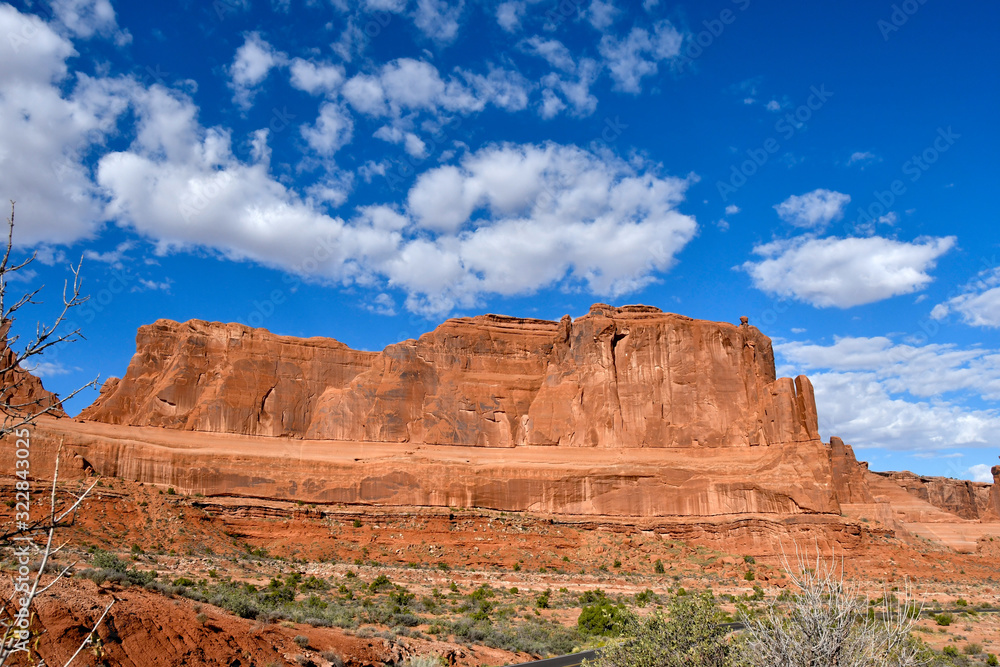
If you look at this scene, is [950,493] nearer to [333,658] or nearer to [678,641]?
[678,641]


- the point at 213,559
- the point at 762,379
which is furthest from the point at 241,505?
the point at 762,379

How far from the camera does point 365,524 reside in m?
53.5

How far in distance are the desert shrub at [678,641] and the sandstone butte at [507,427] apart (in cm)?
4493

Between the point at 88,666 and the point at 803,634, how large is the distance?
458 inches

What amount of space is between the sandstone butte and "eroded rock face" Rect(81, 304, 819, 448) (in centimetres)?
17

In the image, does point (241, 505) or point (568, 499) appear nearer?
point (241, 505)

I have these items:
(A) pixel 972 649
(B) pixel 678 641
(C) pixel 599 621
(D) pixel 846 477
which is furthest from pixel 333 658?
(D) pixel 846 477

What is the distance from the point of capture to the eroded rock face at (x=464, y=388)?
6391 cm

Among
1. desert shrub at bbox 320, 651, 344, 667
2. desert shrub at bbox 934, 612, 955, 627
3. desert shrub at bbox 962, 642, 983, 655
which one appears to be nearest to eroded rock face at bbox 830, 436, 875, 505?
desert shrub at bbox 934, 612, 955, 627

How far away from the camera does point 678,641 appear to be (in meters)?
11.5

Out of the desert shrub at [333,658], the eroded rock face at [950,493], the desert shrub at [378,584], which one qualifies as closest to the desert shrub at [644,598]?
the desert shrub at [378,584]

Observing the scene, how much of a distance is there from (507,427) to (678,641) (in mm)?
56825

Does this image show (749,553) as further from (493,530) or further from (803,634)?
(803,634)

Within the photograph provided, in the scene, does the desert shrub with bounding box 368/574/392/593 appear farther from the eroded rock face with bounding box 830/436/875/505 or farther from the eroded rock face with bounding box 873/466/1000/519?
the eroded rock face with bounding box 873/466/1000/519
